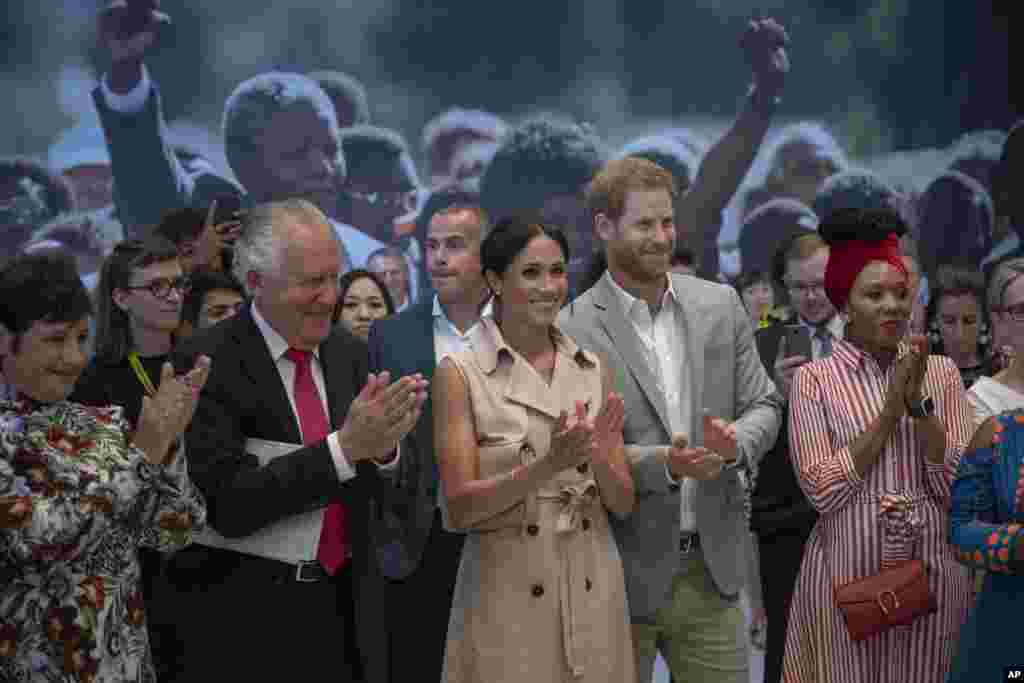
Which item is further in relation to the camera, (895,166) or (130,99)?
(895,166)

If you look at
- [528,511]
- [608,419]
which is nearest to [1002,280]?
[608,419]

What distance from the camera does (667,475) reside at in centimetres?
355

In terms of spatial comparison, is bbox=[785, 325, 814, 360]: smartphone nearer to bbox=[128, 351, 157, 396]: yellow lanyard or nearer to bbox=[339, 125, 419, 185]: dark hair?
bbox=[128, 351, 157, 396]: yellow lanyard

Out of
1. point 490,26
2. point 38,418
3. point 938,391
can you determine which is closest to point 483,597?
point 38,418

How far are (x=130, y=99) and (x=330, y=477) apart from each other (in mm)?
5785

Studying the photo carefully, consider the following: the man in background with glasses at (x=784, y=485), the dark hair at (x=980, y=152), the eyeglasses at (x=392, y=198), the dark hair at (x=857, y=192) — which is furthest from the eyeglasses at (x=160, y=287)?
the dark hair at (x=980, y=152)

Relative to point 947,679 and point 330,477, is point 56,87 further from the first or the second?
point 947,679

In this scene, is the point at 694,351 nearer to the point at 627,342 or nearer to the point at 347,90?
the point at 627,342

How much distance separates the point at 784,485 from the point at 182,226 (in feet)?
7.77

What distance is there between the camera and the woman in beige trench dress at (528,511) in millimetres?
3346

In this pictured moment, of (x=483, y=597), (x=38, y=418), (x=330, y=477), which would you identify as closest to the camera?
(x=38, y=418)

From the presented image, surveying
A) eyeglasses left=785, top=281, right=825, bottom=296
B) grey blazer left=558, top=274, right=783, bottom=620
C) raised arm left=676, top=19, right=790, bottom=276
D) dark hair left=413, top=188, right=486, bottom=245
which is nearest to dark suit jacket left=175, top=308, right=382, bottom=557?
grey blazer left=558, top=274, right=783, bottom=620

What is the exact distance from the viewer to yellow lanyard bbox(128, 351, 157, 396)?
156 inches

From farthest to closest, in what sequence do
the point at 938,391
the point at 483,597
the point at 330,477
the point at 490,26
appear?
the point at 490,26, the point at 938,391, the point at 483,597, the point at 330,477
